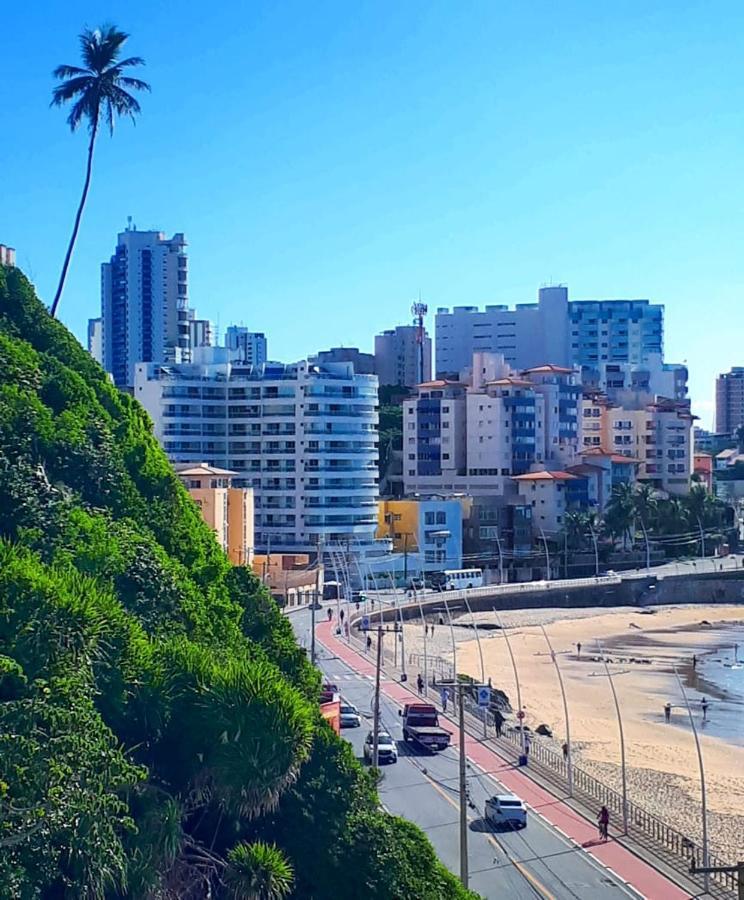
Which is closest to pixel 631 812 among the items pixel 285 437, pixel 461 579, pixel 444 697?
pixel 444 697

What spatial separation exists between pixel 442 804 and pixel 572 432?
79.3 metres

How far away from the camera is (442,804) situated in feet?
93.8

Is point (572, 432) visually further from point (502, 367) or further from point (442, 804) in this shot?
point (442, 804)

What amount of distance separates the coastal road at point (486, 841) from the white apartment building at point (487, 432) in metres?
66.4

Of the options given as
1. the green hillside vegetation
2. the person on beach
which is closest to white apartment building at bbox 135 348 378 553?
the person on beach

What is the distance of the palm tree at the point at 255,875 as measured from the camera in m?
17.8

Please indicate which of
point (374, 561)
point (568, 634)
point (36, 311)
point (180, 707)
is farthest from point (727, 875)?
point (374, 561)

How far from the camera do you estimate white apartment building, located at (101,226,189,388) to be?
14475 cm

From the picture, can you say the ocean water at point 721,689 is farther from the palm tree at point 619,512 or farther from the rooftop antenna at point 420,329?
the rooftop antenna at point 420,329

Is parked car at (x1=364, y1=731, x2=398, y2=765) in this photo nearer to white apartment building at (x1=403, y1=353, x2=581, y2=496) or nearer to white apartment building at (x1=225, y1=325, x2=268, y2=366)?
white apartment building at (x1=403, y1=353, x2=581, y2=496)

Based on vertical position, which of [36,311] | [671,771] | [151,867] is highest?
[36,311]

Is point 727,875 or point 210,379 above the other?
point 210,379

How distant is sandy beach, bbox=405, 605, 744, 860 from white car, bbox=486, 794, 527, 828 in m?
4.86

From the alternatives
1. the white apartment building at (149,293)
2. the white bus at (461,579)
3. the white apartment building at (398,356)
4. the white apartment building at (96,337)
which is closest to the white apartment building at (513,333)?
the white apartment building at (398,356)
